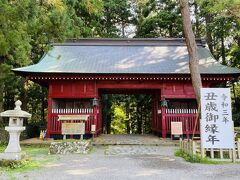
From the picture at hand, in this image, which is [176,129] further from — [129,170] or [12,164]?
[12,164]

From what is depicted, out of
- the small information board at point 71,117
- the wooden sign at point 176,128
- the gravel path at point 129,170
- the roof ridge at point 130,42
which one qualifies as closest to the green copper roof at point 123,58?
the roof ridge at point 130,42

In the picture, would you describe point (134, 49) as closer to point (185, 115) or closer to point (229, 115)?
point (185, 115)

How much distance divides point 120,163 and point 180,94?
7536 millimetres

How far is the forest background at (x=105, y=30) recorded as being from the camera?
25.3ft

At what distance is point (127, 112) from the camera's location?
2919cm

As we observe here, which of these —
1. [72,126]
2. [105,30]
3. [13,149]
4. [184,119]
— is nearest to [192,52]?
[184,119]

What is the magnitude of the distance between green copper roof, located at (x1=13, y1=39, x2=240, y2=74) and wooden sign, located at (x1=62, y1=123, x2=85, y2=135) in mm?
2547

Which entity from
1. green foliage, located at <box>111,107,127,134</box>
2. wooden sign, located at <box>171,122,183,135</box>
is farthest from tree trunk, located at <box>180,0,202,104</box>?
green foliage, located at <box>111,107,127,134</box>

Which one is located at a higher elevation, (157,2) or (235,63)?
(157,2)

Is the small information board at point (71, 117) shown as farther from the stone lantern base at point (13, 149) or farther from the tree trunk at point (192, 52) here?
the tree trunk at point (192, 52)

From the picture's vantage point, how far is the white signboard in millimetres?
8203

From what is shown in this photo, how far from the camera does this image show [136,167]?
23.6ft

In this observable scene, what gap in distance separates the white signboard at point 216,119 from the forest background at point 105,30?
10.3ft

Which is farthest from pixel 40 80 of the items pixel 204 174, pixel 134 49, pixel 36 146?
pixel 204 174
